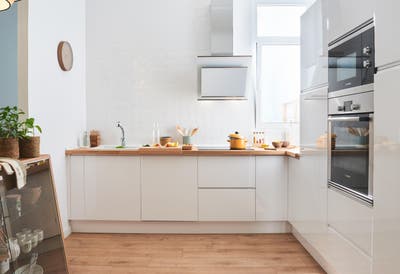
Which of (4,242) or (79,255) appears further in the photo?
(79,255)

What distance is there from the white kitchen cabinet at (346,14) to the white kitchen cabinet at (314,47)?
110mm

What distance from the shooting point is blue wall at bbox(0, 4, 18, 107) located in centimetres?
272

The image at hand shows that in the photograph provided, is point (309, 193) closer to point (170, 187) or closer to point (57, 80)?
point (170, 187)

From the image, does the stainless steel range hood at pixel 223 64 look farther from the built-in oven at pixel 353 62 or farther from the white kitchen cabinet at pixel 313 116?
the built-in oven at pixel 353 62

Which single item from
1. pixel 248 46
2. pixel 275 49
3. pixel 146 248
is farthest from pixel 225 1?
pixel 146 248

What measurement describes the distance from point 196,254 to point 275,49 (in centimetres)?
243

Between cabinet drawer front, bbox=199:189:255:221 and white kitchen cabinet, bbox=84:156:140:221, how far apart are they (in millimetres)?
671

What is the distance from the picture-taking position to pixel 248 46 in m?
3.69

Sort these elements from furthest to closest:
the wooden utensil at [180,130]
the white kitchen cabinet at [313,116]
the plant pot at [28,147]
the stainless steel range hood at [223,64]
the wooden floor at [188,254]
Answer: the wooden utensil at [180,130], the stainless steel range hood at [223,64], the wooden floor at [188,254], the white kitchen cabinet at [313,116], the plant pot at [28,147]

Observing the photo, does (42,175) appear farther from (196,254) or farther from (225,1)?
(225,1)

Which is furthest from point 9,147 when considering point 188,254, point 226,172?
point 226,172

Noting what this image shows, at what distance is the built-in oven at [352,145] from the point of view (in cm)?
169

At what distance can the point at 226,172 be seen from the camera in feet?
10.2

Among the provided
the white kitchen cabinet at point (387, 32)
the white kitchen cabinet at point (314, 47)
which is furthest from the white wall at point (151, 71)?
the white kitchen cabinet at point (387, 32)
